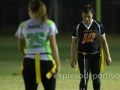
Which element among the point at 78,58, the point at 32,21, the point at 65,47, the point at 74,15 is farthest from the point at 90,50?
the point at 74,15

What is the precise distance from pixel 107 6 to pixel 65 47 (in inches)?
423

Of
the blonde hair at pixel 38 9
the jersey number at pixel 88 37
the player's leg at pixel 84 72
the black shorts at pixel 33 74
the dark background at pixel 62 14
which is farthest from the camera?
the dark background at pixel 62 14

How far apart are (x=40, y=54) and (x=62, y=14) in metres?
28.3

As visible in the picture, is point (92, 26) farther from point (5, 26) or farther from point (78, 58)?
point (5, 26)

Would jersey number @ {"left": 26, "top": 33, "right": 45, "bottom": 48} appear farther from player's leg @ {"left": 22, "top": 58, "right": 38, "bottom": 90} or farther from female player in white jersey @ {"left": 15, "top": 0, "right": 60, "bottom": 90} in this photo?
player's leg @ {"left": 22, "top": 58, "right": 38, "bottom": 90}

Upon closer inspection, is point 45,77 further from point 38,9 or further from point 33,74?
point 38,9

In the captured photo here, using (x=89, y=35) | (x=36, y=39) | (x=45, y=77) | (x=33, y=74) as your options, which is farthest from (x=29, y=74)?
(x=89, y=35)

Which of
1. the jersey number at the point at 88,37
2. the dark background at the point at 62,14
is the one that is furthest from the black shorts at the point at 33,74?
the dark background at the point at 62,14

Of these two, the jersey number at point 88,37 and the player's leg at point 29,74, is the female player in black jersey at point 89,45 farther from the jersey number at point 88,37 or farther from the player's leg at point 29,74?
the player's leg at point 29,74

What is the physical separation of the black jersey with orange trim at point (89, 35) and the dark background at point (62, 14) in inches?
977

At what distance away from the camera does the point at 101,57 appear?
386 inches

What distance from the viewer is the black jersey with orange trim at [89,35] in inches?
378

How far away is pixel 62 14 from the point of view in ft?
116

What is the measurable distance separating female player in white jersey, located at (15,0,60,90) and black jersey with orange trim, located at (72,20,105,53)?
2.53 m
